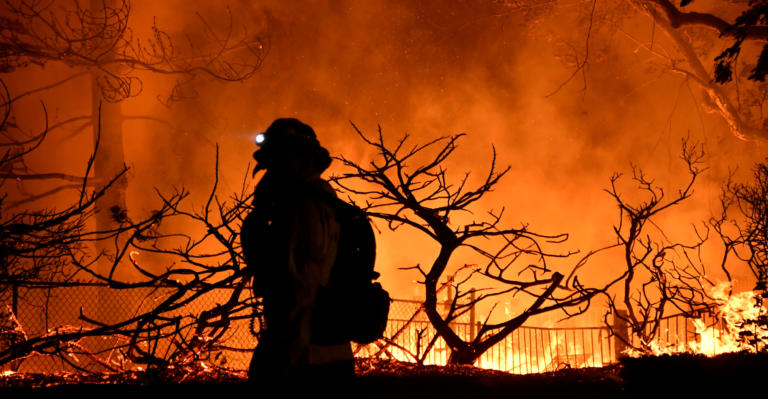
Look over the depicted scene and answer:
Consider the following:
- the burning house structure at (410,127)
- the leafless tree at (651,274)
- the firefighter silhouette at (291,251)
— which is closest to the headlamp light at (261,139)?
the firefighter silhouette at (291,251)

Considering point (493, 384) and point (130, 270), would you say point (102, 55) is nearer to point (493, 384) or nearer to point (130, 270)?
point (130, 270)

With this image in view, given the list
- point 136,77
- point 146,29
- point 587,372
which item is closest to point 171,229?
point 136,77

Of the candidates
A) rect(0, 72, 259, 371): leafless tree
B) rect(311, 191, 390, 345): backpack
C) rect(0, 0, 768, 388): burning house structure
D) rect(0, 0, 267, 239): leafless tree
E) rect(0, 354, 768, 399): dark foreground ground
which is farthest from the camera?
rect(0, 0, 768, 388): burning house structure

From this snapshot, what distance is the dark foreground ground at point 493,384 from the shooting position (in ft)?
7.95

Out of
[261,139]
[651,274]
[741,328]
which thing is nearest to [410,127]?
[651,274]

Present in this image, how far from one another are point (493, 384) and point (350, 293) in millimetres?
1145

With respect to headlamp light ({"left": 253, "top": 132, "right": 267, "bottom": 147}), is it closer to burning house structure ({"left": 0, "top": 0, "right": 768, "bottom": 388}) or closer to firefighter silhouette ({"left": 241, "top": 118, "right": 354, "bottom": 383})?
firefighter silhouette ({"left": 241, "top": 118, "right": 354, "bottom": 383})

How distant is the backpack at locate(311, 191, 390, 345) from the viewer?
2055mm

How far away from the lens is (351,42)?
2012cm

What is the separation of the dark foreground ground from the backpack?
219 millimetres

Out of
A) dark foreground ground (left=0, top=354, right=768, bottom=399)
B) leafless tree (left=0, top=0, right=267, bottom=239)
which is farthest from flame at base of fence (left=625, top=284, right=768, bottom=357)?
leafless tree (left=0, top=0, right=267, bottom=239)

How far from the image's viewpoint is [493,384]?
2.79 m

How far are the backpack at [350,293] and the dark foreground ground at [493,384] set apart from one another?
22 centimetres

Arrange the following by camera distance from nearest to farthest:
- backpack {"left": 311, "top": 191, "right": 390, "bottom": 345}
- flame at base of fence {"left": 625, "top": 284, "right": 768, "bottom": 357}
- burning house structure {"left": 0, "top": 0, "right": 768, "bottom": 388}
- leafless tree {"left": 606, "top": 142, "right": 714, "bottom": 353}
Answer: backpack {"left": 311, "top": 191, "right": 390, "bottom": 345} → flame at base of fence {"left": 625, "top": 284, "right": 768, "bottom": 357} → leafless tree {"left": 606, "top": 142, "right": 714, "bottom": 353} → burning house structure {"left": 0, "top": 0, "right": 768, "bottom": 388}
